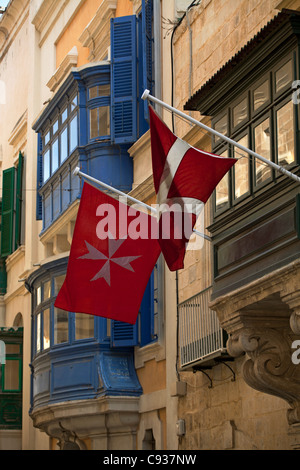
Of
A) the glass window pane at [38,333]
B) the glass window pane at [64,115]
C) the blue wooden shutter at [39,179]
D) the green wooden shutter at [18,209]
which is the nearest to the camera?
the glass window pane at [64,115]

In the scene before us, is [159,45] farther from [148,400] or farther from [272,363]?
[272,363]

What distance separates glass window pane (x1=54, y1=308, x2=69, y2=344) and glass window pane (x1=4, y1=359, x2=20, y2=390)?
6.90m

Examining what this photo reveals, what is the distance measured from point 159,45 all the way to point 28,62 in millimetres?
11469

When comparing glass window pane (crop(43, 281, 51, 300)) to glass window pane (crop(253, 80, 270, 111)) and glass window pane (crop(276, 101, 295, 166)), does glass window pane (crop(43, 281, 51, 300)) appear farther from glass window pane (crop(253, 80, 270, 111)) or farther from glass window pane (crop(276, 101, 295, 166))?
glass window pane (crop(276, 101, 295, 166))

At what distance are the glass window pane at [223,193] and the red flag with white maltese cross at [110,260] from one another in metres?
1.30

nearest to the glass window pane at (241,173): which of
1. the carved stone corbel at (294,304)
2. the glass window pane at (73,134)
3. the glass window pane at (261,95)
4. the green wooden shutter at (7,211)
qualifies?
the glass window pane at (261,95)

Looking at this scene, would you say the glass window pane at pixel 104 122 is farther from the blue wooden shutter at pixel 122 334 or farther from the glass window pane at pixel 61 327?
the blue wooden shutter at pixel 122 334

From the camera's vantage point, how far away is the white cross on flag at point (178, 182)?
1329 cm

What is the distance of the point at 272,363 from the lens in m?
14.2

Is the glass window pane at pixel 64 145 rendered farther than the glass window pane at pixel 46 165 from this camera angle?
No

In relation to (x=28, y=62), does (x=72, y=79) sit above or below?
below

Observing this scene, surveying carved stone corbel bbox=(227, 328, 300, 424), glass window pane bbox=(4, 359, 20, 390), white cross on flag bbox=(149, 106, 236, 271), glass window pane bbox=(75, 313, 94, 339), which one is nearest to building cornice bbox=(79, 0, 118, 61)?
glass window pane bbox=(75, 313, 94, 339)

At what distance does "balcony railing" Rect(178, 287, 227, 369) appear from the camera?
1639 cm
